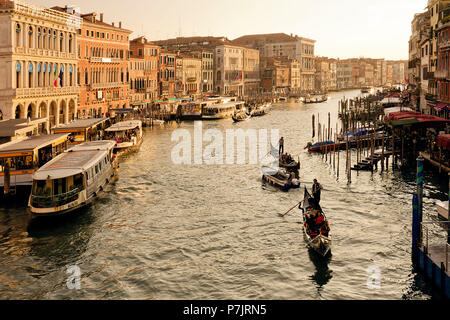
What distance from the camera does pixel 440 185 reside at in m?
18.4

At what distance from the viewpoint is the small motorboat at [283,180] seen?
60.0ft

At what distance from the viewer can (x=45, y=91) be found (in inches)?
→ 1161

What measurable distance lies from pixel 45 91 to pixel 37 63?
5.53 feet

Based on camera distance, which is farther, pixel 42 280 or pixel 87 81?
pixel 87 81

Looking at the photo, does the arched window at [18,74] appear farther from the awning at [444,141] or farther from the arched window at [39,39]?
the awning at [444,141]

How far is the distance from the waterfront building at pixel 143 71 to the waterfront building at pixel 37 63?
13.8 m

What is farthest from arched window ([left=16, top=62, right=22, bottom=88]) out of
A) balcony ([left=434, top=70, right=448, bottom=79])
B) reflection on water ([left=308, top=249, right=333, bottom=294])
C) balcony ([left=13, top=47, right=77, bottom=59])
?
balcony ([left=434, top=70, right=448, bottom=79])

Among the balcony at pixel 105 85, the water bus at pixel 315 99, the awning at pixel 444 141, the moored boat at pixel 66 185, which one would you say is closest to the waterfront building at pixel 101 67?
the balcony at pixel 105 85

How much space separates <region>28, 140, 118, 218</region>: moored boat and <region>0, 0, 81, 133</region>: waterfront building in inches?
429

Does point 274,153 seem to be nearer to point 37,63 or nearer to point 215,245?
point 37,63

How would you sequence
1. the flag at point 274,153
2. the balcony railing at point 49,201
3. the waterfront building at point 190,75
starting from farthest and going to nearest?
the waterfront building at point 190,75 < the flag at point 274,153 < the balcony railing at point 49,201
